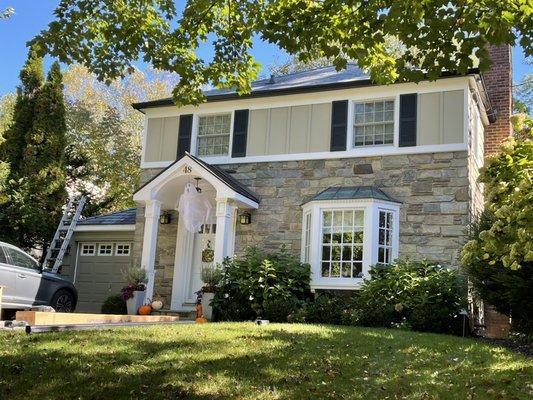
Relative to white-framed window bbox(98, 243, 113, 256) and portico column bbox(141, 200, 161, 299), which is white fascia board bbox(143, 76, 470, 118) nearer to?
portico column bbox(141, 200, 161, 299)

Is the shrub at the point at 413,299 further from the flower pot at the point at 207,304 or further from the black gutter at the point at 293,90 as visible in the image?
the black gutter at the point at 293,90

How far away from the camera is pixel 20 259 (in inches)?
444

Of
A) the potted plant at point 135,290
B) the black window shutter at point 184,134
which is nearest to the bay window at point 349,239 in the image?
the potted plant at point 135,290

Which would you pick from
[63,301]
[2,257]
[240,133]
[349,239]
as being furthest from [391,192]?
[2,257]

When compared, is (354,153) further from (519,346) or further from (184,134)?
(519,346)

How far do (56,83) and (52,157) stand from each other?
2248 mm

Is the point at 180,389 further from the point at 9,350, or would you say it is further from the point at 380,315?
the point at 380,315

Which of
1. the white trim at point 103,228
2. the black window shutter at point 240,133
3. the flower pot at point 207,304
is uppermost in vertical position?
the black window shutter at point 240,133

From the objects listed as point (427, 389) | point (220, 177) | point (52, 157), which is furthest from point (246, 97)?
point (427, 389)

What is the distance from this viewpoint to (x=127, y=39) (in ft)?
25.5

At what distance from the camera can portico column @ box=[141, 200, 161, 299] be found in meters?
13.3

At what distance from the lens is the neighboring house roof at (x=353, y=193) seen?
12.2 meters

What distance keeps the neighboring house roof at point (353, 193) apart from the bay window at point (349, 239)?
0.23 feet

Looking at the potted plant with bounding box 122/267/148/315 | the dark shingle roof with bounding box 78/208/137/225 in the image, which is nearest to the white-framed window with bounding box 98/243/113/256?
the dark shingle roof with bounding box 78/208/137/225
